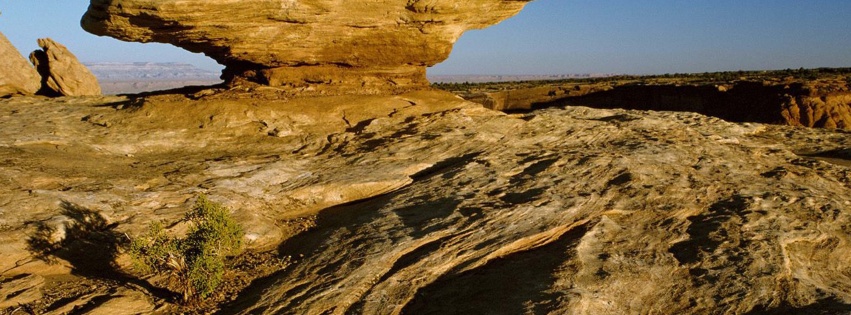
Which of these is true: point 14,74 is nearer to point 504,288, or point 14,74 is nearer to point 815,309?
point 504,288

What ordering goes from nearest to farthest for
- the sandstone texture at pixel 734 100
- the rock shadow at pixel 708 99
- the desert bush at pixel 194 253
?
the desert bush at pixel 194 253, the sandstone texture at pixel 734 100, the rock shadow at pixel 708 99

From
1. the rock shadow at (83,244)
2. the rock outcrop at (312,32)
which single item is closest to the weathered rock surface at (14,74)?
the rock outcrop at (312,32)

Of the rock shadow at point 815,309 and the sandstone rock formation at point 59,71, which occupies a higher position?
the sandstone rock formation at point 59,71

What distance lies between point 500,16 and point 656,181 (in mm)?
7613

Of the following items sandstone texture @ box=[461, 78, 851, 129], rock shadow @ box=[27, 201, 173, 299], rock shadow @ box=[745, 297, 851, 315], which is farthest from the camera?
sandstone texture @ box=[461, 78, 851, 129]

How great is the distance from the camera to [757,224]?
8273mm

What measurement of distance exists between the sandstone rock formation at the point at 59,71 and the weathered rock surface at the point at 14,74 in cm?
93

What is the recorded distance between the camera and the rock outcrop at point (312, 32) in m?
12.2

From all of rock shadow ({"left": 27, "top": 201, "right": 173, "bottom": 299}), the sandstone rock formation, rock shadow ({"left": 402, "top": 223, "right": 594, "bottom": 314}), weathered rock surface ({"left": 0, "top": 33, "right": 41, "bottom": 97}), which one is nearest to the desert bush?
rock shadow ({"left": 27, "top": 201, "right": 173, "bottom": 299})

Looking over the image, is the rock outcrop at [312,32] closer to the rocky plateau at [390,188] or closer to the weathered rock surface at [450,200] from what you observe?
the rocky plateau at [390,188]

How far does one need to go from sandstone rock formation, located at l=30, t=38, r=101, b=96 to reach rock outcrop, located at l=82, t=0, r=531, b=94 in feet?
34.0

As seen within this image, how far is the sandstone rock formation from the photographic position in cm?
2231

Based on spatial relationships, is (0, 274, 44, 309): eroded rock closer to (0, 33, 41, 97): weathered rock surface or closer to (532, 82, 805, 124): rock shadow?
(0, 33, 41, 97): weathered rock surface

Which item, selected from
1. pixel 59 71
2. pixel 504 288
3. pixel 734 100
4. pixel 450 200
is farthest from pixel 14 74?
pixel 734 100
